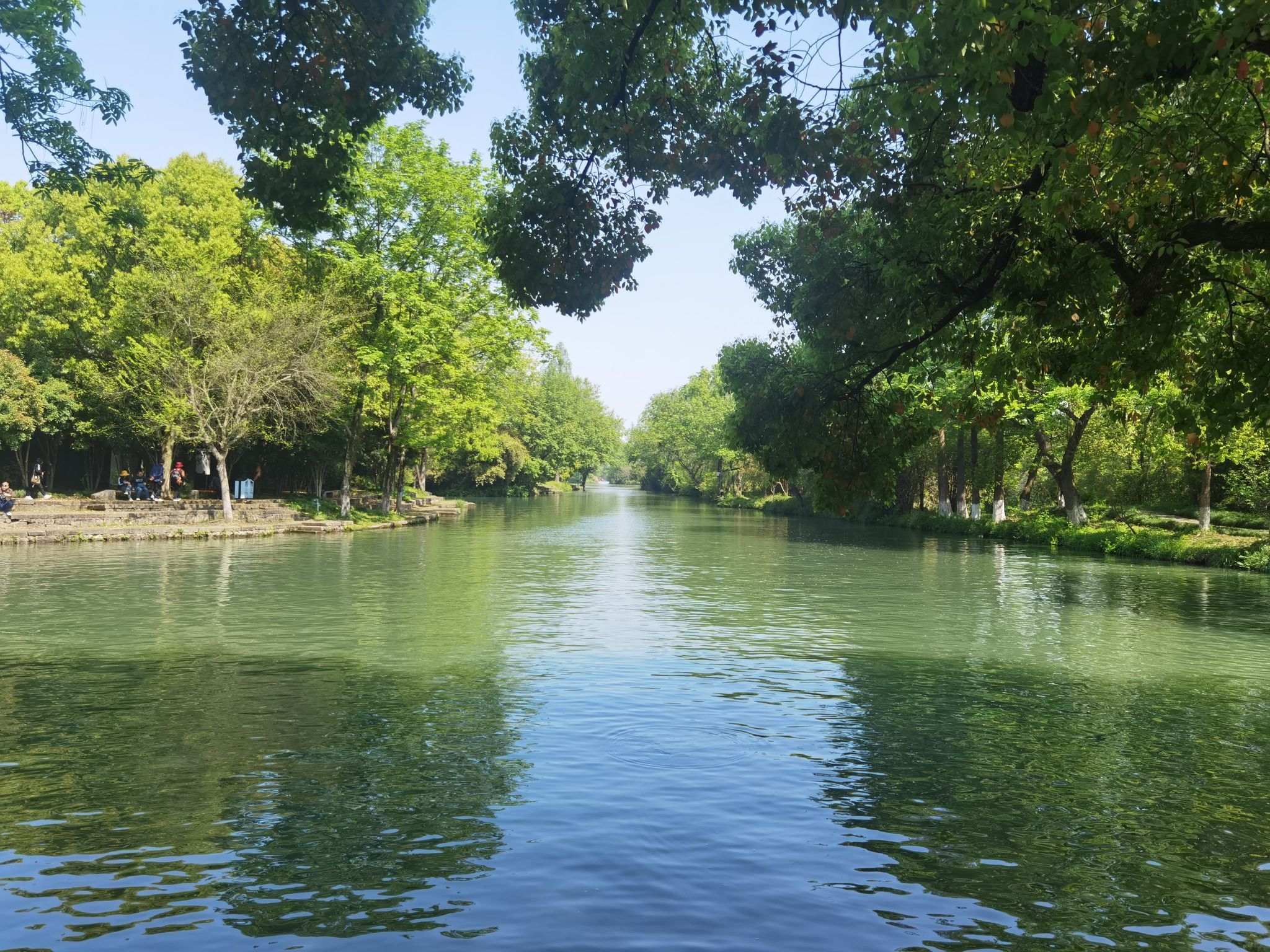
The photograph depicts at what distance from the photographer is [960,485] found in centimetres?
5056

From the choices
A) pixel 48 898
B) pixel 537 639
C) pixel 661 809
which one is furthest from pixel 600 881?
pixel 537 639

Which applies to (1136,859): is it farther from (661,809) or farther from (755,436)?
(755,436)

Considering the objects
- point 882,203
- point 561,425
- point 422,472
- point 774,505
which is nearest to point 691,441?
point 561,425

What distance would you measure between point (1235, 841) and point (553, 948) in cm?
584

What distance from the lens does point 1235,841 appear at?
317 inches

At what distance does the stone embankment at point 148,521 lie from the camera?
34.0 meters

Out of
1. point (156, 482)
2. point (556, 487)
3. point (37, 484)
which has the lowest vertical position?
point (37, 484)

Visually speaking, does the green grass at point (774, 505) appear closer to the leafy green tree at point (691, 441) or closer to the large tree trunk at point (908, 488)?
the leafy green tree at point (691, 441)

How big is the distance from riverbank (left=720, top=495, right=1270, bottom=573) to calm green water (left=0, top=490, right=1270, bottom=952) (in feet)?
47.6

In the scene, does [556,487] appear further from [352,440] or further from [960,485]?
[960,485]

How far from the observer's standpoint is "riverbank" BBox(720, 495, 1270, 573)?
33.7m

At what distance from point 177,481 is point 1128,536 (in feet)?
152

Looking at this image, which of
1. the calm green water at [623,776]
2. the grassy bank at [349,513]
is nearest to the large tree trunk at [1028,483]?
the calm green water at [623,776]

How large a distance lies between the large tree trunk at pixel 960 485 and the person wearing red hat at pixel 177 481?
126 ft
